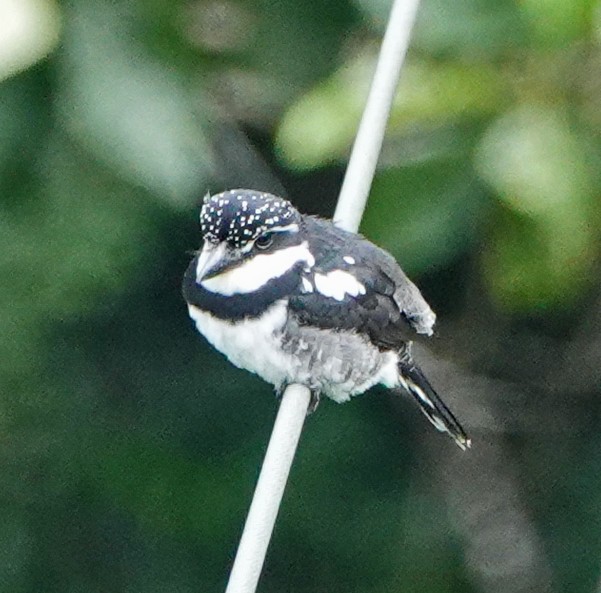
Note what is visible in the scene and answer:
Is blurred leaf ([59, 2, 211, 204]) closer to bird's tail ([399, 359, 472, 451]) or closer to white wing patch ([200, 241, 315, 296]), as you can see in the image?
white wing patch ([200, 241, 315, 296])

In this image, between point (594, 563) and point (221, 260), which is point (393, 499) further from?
point (221, 260)

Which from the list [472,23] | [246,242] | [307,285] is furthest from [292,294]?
[472,23]

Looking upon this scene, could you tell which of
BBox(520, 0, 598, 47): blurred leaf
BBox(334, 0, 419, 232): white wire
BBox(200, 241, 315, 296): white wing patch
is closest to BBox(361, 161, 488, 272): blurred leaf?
BBox(200, 241, 315, 296): white wing patch

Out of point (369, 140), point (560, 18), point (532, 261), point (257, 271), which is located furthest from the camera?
point (532, 261)

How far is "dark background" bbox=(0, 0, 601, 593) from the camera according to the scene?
9.26 ft

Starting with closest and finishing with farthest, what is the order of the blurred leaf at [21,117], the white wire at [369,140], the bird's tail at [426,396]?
1. the white wire at [369,140]
2. the blurred leaf at [21,117]
3. the bird's tail at [426,396]

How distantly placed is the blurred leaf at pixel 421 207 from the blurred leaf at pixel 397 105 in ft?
0.33

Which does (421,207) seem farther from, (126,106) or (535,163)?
(126,106)

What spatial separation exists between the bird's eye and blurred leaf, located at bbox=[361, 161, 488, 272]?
288 millimetres

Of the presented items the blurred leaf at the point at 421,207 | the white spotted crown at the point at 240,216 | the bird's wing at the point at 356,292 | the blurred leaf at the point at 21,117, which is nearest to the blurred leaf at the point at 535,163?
the blurred leaf at the point at 421,207

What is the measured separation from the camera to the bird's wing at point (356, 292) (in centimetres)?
284

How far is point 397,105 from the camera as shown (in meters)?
2.85

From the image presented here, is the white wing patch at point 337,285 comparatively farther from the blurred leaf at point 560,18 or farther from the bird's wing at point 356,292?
the blurred leaf at point 560,18

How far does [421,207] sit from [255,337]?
42 cm
